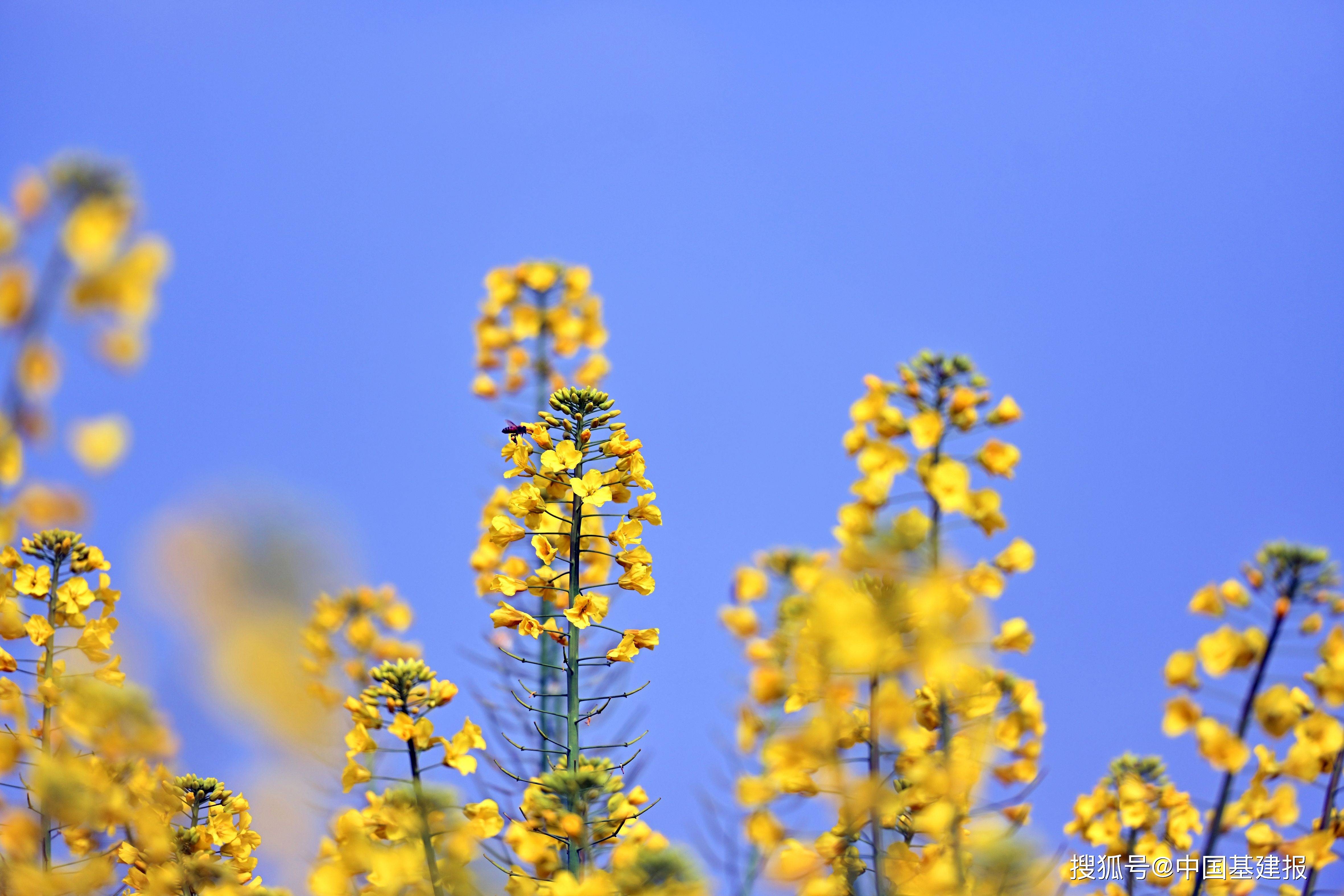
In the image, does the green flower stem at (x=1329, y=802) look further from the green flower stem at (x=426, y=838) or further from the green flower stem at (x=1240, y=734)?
the green flower stem at (x=426, y=838)

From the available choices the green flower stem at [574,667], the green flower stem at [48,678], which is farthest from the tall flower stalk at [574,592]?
the green flower stem at [48,678]

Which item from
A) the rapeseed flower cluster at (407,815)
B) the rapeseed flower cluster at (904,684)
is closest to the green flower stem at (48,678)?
the rapeseed flower cluster at (407,815)

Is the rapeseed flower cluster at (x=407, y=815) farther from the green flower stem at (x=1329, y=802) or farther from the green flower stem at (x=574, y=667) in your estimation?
the green flower stem at (x=1329, y=802)

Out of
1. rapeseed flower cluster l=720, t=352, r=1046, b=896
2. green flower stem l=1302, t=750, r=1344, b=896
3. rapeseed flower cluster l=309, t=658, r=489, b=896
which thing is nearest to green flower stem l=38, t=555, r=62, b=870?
rapeseed flower cluster l=309, t=658, r=489, b=896

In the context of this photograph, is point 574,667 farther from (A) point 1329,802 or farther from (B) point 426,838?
(A) point 1329,802

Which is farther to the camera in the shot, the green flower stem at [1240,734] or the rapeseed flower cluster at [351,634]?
the rapeseed flower cluster at [351,634]

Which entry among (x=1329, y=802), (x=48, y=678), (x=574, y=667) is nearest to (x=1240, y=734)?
(x=1329, y=802)

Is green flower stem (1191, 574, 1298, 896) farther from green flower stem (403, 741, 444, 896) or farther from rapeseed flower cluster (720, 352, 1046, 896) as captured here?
green flower stem (403, 741, 444, 896)

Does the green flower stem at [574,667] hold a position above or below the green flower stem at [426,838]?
above

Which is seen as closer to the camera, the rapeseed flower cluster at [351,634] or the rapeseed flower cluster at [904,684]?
the rapeseed flower cluster at [904,684]

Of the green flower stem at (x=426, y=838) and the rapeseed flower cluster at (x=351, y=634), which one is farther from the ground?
the rapeseed flower cluster at (x=351, y=634)

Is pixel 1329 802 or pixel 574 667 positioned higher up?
pixel 574 667

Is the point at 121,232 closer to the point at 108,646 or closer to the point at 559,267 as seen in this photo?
the point at 108,646

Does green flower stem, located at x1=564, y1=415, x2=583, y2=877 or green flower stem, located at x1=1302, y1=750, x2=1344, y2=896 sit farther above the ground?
green flower stem, located at x1=564, y1=415, x2=583, y2=877
